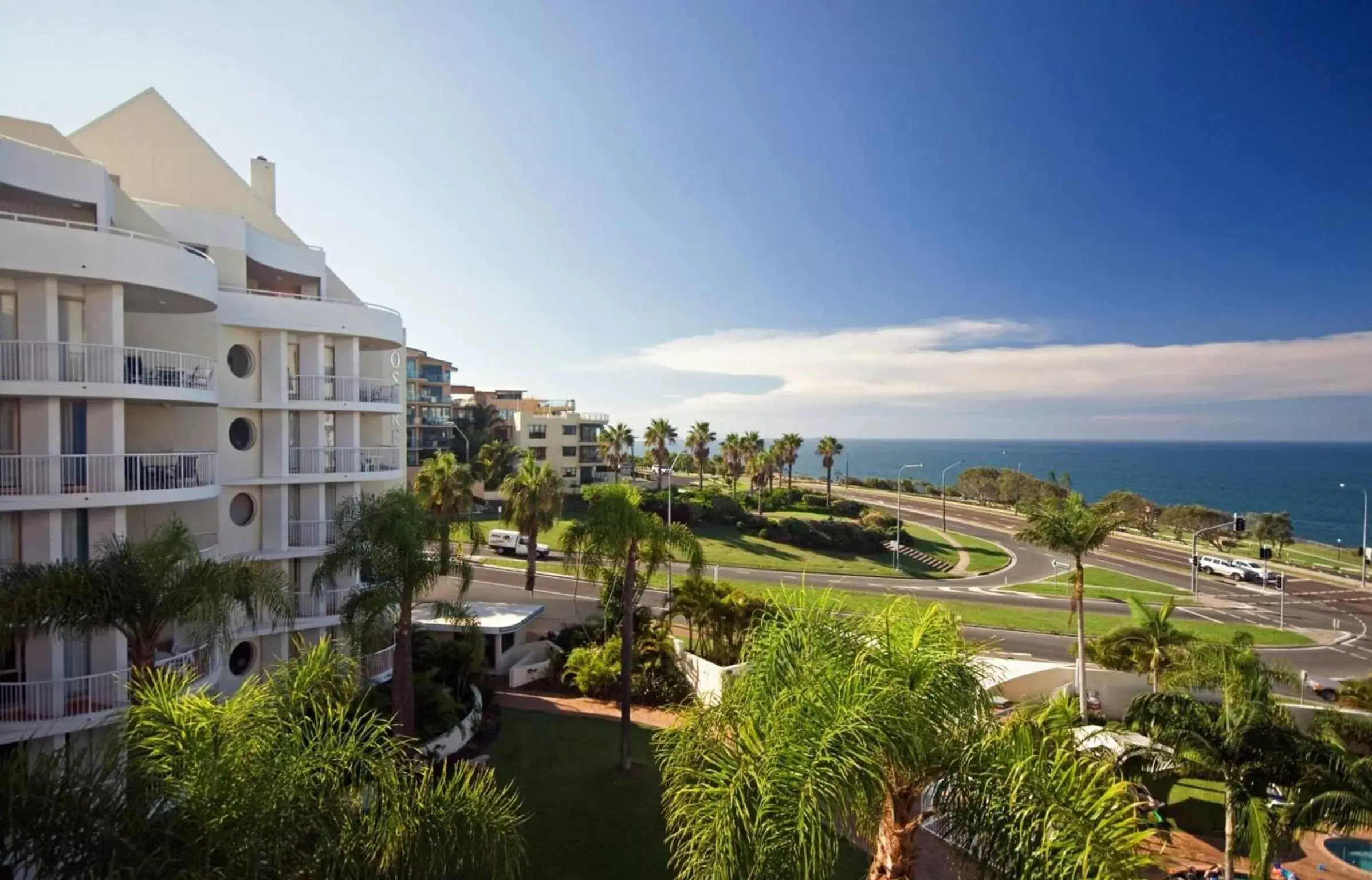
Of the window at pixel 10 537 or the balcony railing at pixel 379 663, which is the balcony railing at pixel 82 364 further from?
the balcony railing at pixel 379 663

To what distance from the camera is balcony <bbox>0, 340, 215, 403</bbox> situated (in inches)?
552

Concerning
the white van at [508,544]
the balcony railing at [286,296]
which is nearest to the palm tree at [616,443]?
the white van at [508,544]

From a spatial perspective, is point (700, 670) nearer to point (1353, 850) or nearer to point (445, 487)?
point (1353, 850)

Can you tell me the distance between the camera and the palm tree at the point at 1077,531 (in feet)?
78.8

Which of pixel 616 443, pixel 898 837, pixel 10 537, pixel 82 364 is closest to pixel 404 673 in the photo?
pixel 10 537

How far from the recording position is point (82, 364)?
14898 mm

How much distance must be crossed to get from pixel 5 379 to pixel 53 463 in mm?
1845

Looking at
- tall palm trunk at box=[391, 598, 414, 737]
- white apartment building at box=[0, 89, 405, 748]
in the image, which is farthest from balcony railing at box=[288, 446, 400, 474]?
tall palm trunk at box=[391, 598, 414, 737]

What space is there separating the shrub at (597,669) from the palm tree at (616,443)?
171 ft

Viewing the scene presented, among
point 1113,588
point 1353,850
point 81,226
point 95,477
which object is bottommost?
point 1113,588

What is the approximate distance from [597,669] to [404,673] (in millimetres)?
9141

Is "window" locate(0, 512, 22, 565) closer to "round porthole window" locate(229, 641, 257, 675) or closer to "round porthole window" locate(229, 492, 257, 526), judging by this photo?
"round porthole window" locate(229, 492, 257, 526)

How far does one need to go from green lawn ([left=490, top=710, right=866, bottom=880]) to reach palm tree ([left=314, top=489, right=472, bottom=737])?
12.4 feet

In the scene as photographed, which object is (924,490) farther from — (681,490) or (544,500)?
(544,500)
